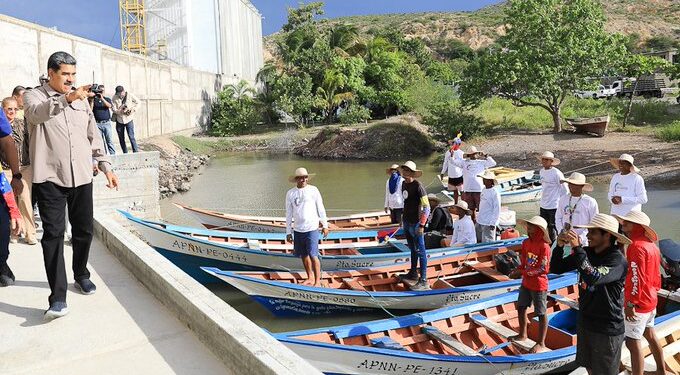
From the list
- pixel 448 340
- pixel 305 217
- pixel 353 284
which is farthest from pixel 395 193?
pixel 448 340

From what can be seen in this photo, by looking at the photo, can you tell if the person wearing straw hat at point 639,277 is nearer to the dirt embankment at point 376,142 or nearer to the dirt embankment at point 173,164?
the dirt embankment at point 173,164

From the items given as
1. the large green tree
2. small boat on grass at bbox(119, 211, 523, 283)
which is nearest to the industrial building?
the large green tree

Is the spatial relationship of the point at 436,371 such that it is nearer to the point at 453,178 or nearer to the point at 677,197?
the point at 453,178

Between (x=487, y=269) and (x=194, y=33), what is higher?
(x=194, y=33)

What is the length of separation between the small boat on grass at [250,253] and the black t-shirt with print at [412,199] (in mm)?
1220

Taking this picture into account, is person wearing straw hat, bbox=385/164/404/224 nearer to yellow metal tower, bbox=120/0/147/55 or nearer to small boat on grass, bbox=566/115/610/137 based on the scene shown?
small boat on grass, bbox=566/115/610/137

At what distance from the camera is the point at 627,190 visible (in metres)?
7.69

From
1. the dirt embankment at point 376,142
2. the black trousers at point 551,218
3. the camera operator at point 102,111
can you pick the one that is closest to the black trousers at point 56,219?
the camera operator at point 102,111

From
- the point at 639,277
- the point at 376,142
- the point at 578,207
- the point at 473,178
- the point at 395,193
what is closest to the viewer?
Answer: the point at 639,277

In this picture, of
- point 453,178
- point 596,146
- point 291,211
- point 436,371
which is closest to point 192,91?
point 596,146

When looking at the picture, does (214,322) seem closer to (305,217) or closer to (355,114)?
(305,217)

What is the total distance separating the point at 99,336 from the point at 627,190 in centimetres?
678

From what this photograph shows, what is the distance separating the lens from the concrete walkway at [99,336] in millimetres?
3602

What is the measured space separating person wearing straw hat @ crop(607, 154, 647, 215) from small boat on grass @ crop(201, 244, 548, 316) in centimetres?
140
